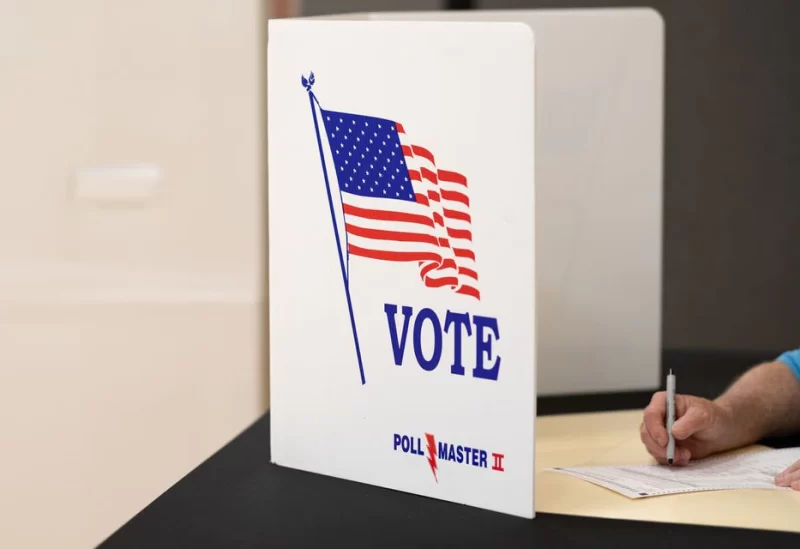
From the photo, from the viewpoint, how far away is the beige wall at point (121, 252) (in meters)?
2.14

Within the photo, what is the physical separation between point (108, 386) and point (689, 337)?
4.13 ft

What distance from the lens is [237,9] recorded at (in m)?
2.23

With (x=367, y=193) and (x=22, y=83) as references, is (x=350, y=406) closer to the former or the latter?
(x=367, y=193)

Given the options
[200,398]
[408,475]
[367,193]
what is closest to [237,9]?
[200,398]

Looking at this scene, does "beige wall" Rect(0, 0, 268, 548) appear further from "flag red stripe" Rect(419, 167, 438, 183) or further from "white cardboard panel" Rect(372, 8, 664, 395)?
"flag red stripe" Rect(419, 167, 438, 183)

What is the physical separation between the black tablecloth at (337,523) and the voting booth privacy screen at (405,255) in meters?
0.03

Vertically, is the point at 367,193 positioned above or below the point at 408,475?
above

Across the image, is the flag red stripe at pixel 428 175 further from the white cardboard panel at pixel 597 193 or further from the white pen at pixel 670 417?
the white cardboard panel at pixel 597 193

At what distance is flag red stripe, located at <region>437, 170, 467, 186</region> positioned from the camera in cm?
102

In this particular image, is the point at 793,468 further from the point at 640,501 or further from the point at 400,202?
the point at 400,202

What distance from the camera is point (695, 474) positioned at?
1132mm

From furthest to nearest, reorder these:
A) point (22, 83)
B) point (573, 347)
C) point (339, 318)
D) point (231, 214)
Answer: point (231, 214)
point (22, 83)
point (573, 347)
point (339, 318)

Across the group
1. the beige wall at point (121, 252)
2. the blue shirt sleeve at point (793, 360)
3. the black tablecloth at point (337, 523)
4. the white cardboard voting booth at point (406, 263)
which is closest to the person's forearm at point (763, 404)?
the blue shirt sleeve at point (793, 360)

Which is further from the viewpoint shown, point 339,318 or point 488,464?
point 339,318
